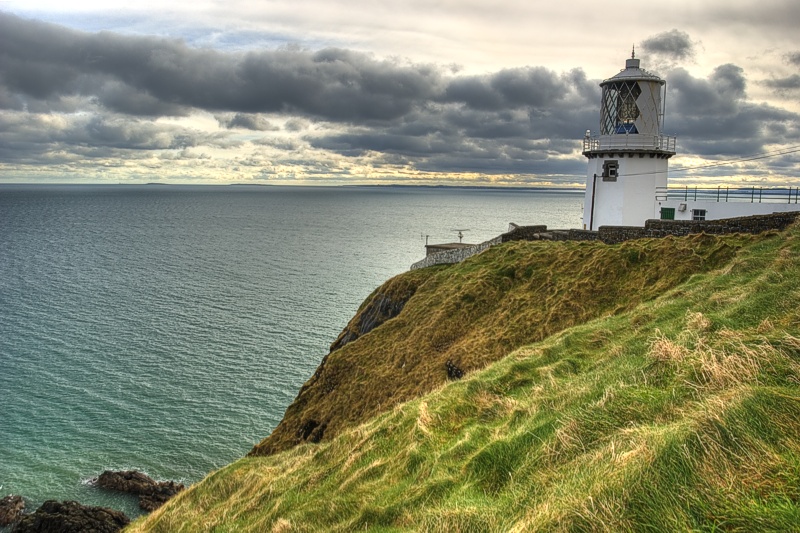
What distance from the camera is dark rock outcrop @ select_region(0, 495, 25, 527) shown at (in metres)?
27.1

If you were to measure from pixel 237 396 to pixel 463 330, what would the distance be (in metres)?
21.2

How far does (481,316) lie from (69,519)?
827 inches

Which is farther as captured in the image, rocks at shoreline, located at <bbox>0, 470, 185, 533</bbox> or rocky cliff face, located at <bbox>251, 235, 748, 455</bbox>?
rocks at shoreline, located at <bbox>0, 470, 185, 533</bbox>

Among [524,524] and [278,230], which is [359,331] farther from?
[278,230]

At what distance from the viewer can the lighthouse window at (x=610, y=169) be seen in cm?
4062

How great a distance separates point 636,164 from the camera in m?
40.2

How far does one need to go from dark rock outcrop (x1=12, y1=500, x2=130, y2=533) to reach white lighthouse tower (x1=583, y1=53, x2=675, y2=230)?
36437 mm

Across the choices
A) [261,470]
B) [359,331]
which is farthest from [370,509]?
[359,331]

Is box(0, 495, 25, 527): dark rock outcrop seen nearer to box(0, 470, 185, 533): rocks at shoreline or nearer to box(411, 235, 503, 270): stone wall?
box(0, 470, 185, 533): rocks at shoreline

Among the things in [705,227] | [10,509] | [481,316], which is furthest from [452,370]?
[10,509]

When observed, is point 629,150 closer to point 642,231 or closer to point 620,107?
point 620,107

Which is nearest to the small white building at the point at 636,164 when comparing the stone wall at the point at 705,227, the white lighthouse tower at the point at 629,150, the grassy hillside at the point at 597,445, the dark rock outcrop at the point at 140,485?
the white lighthouse tower at the point at 629,150

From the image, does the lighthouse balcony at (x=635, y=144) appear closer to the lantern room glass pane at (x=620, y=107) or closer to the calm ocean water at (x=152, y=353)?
the lantern room glass pane at (x=620, y=107)

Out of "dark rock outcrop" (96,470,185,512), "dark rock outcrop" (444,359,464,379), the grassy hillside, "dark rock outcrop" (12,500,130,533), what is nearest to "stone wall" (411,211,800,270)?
the grassy hillside
